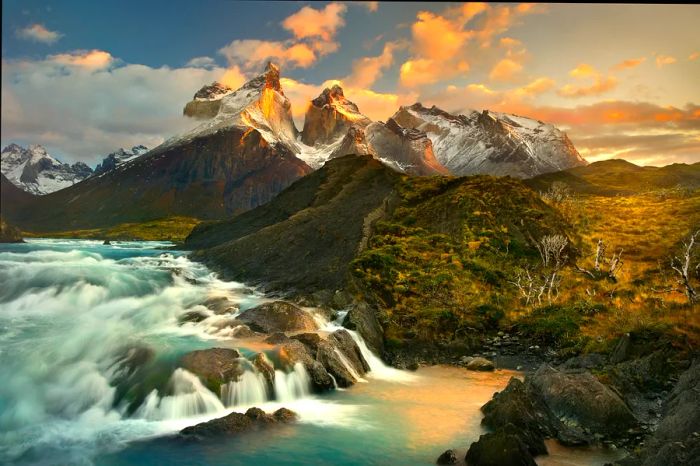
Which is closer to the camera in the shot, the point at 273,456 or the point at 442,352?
the point at 273,456

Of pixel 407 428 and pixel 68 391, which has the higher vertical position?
pixel 68 391

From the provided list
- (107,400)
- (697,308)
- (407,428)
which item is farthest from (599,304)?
(107,400)

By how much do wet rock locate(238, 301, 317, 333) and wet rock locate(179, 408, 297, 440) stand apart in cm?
1095

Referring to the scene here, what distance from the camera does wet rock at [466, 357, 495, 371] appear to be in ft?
100

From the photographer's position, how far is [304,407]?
80.2 feet

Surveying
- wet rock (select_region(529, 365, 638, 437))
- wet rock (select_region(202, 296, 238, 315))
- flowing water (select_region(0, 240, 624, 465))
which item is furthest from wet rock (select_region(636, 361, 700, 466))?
wet rock (select_region(202, 296, 238, 315))

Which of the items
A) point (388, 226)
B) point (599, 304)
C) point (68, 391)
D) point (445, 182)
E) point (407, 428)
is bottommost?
point (407, 428)

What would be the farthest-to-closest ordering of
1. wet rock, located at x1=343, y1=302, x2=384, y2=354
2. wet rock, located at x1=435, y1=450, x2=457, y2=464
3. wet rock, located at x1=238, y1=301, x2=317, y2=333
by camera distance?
wet rock, located at x1=343, y1=302, x2=384, y2=354
wet rock, located at x1=238, y1=301, x2=317, y2=333
wet rock, located at x1=435, y1=450, x2=457, y2=464

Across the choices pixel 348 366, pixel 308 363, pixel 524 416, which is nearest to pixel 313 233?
Answer: pixel 348 366

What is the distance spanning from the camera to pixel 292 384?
25.9m

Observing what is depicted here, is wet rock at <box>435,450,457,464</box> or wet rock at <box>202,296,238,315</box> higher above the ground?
wet rock at <box>202,296,238,315</box>

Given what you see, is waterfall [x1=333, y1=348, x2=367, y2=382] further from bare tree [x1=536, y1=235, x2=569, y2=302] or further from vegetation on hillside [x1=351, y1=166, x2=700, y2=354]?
bare tree [x1=536, y1=235, x2=569, y2=302]

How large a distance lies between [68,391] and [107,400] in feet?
6.51

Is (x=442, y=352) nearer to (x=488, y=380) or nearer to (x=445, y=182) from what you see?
(x=488, y=380)
